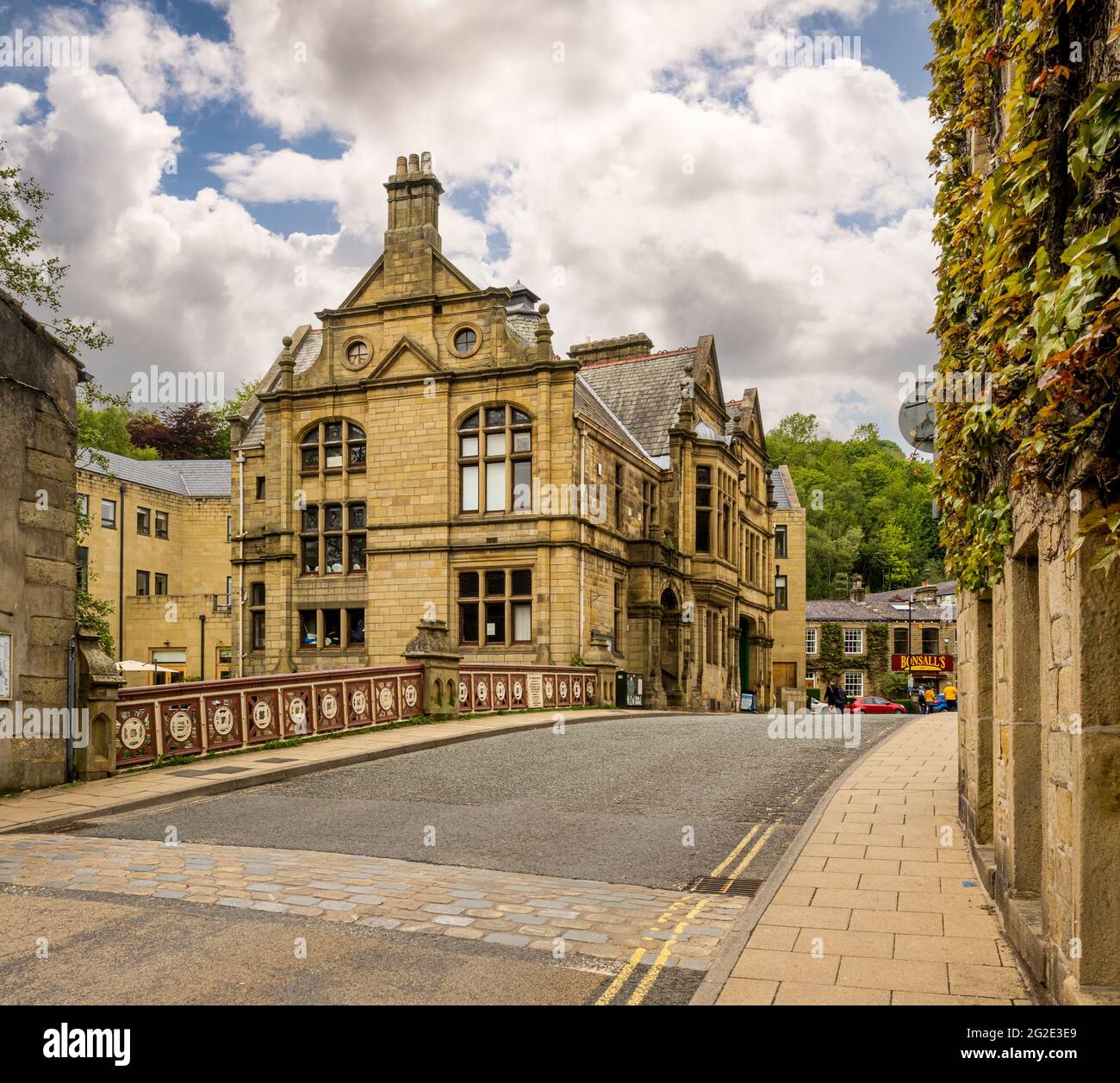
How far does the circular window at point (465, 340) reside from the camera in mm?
32031

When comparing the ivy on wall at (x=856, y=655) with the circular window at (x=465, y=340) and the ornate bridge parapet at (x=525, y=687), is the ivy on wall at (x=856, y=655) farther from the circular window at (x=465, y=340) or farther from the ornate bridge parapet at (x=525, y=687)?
the circular window at (x=465, y=340)

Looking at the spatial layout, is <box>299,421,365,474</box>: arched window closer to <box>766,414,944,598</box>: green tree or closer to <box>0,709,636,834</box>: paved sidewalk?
<box>0,709,636,834</box>: paved sidewalk

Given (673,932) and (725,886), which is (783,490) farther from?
(673,932)

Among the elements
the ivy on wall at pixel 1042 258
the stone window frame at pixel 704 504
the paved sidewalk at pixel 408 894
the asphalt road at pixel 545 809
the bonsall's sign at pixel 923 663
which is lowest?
the bonsall's sign at pixel 923 663

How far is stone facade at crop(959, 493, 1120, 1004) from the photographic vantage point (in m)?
4.52

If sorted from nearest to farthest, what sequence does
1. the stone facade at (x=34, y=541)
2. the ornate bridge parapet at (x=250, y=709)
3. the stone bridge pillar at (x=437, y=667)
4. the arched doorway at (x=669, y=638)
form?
the stone facade at (x=34, y=541), the ornate bridge parapet at (x=250, y=709), the stone bridge pillar at (x=437, y=667), the arched doorway at (x=669, y=638)

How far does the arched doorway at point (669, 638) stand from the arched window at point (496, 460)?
24.0 feet

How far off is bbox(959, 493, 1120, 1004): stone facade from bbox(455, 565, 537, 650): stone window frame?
23842mm

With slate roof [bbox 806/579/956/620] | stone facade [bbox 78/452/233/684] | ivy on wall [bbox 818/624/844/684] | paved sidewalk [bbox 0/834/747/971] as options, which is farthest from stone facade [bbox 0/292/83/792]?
ivy on wall [bbox 818/624/844/684]

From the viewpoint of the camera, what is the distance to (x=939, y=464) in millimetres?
8773

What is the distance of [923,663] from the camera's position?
67.8 metres

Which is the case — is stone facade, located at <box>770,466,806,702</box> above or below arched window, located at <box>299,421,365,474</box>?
below

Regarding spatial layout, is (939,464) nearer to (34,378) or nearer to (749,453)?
(34,378)

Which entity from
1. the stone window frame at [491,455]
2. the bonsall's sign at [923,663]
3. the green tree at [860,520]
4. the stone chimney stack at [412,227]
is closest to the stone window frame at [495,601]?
the stone window frame at [491,455]
